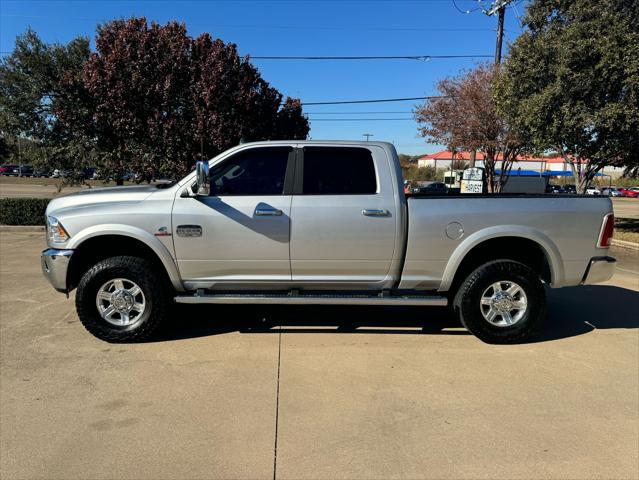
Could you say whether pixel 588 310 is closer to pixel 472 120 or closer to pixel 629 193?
pixel 472 120

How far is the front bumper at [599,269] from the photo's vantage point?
476 cm

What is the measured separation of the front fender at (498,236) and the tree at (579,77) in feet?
26.4

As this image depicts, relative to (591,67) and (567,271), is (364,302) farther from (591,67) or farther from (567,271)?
(591,67)

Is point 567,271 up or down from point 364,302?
up

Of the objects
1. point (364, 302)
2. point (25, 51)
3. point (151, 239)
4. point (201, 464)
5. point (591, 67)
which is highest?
point (25, 51)

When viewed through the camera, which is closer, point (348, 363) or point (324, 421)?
point (324, 421)

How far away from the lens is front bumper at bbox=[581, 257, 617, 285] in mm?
4758

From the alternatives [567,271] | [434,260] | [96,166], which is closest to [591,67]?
[567,271]

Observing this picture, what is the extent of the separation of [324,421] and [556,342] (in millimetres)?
2955

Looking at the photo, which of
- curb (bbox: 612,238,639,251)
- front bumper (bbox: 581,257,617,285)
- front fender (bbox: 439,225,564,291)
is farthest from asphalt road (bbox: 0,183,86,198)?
front bumper (bbox: 581,257,617,285)

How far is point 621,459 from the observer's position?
2887 mm

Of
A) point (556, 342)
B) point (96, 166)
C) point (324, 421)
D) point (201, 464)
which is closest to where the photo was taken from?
point (201, 464)

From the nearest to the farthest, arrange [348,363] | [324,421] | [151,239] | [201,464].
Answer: [201,464] → [324,421] → [348,363] → [151,239]

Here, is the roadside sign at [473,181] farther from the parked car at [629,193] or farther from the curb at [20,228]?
the parked car at [629,193]
